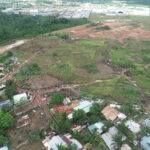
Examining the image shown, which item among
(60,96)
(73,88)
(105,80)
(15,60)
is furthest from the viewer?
(15,60)

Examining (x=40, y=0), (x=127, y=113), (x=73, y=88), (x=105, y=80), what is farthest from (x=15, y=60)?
(x=40, y=0)

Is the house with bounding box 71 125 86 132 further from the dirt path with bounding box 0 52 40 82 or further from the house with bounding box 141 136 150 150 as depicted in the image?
the dirt path with bounding box 0 52 40 82

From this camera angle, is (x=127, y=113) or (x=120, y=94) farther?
(x=120, y=94)

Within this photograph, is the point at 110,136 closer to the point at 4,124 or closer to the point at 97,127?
the point at 97,127

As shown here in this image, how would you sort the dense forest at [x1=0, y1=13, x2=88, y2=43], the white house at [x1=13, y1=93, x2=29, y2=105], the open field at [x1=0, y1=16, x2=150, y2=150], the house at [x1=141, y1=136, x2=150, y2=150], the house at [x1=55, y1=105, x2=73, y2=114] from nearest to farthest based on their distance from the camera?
the house at [x1=141, y1=136, x2=150, y2=150]
the house at [x1=55, y1=105, x2=73, y2=114]
the white house at [x1=13, y1=93, x2=29, y2=105]
the open field at [x1=0, y1=16, x2=150, y2=150]
the dense forest at [x1=0, y1=13, x2=88, y2=43]

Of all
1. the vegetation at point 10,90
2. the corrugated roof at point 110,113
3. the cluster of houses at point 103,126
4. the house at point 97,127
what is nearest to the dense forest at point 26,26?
the vegetation at point 10,90

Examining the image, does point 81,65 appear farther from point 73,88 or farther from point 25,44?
point 25,44

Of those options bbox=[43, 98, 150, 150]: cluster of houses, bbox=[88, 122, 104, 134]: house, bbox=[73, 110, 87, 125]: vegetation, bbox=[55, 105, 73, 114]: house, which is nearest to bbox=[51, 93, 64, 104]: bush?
bbox=[43, 98, 150, 150]: cluster of houses
